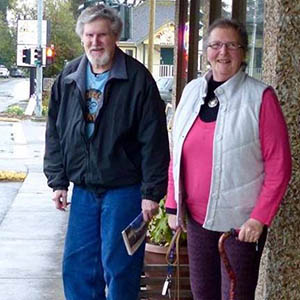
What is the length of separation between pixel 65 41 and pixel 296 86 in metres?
51.2

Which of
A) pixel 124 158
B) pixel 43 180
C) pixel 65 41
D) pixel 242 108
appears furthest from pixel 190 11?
pixel 65 41

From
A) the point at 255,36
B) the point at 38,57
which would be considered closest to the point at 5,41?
the point at 38,57

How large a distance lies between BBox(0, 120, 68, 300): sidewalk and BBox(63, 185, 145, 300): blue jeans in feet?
5.78

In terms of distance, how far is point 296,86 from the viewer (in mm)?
3775

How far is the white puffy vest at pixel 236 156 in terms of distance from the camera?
10.9ft

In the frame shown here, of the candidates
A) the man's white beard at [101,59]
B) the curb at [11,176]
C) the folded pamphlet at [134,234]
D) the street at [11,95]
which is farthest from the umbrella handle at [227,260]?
the street at [11,95]

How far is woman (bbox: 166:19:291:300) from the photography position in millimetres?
3287

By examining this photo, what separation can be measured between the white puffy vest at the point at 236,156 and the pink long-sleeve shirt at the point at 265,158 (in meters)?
0.04

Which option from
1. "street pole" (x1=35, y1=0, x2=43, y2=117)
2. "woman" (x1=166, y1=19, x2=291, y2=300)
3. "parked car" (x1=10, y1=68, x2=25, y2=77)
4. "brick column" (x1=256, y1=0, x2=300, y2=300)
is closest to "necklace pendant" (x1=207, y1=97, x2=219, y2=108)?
"woman" (x1=166, y1=19, x2=291, y2=300)

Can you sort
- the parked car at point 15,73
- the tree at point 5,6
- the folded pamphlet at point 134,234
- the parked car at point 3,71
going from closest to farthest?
the folded pamphlet at point 134,234 → the tree at point 5,6 → the parked car at point 3,71 → the parked car at point 15,73

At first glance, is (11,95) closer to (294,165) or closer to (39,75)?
(39,75)

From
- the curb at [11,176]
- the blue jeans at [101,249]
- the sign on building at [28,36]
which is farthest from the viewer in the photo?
the sign on building at [28,36]

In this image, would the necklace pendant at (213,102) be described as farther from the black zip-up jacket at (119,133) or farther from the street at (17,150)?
the street at (17,150)

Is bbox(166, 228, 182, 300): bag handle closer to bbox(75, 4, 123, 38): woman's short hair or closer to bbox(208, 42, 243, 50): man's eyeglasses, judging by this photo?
bbox(208, 42, 243, 50): man's eyeglasses
